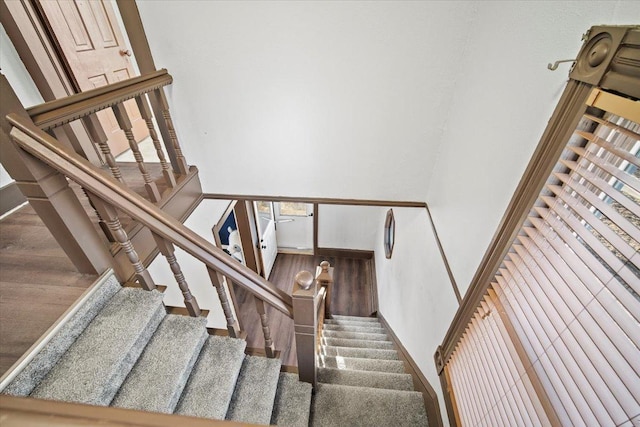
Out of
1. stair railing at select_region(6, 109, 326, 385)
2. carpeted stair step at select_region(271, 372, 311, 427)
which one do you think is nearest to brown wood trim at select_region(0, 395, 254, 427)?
stair railing at select_region(6, 109, 326, 385)

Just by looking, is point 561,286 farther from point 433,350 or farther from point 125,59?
point 125,59

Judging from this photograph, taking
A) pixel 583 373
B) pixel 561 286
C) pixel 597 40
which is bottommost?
pixel 583 373

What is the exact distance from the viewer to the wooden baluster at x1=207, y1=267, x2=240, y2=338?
54.7 inches

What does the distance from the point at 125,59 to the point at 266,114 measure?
2.02m

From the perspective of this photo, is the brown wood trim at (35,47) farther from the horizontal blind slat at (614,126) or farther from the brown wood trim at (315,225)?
the brown wood trim at (315,225)

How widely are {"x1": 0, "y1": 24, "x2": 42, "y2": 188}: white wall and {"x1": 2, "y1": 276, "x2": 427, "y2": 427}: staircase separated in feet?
5.44

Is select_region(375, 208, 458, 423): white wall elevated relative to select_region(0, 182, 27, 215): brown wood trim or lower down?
lower down

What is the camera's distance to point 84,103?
1.36 meters

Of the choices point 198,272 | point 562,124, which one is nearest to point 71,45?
point 198,272

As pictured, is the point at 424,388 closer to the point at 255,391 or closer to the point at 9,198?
the point at 255,391

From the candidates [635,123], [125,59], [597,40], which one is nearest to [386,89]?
[597,40]

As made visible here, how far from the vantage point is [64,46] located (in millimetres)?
2115

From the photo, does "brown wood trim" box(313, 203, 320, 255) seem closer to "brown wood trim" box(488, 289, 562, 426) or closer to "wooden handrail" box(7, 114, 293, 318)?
"wooden handrail" box(7, 114, 293, 318)

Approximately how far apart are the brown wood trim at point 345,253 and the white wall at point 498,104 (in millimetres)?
3558
